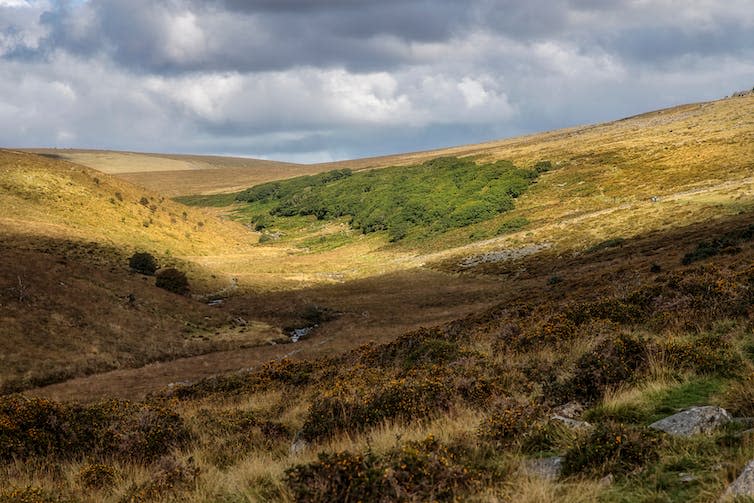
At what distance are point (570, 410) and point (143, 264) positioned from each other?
5052 centimetres

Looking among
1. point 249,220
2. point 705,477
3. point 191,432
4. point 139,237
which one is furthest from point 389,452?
point 249,220

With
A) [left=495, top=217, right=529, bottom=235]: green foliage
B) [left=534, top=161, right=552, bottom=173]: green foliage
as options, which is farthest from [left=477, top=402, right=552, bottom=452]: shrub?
[left=534, top=161, right=552, bottom=173]: green foliage

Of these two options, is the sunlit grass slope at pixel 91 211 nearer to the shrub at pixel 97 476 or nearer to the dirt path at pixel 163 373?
the dirt path at pixel 163 373

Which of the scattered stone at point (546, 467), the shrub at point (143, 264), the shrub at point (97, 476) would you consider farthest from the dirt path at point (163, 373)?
the shrub at point (143, 264)

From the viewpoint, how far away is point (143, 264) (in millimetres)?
51844

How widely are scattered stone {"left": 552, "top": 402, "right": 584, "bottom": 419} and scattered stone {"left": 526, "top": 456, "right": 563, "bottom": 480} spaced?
1.68 meters

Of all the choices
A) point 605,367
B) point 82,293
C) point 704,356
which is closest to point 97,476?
point 605,367

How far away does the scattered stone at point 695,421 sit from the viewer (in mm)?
6113

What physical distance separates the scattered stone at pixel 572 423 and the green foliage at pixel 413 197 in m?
70.0

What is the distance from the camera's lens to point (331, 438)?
318 inches

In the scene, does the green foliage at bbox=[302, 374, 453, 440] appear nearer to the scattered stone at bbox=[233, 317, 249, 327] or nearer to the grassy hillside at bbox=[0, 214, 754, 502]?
the grassy hillside at bbox=[0, 214, 754, 502]

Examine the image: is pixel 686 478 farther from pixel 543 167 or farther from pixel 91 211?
pixel 543 167

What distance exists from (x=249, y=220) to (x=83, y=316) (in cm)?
10298

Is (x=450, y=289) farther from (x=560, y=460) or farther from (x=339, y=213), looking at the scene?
(x=339, y=213)
